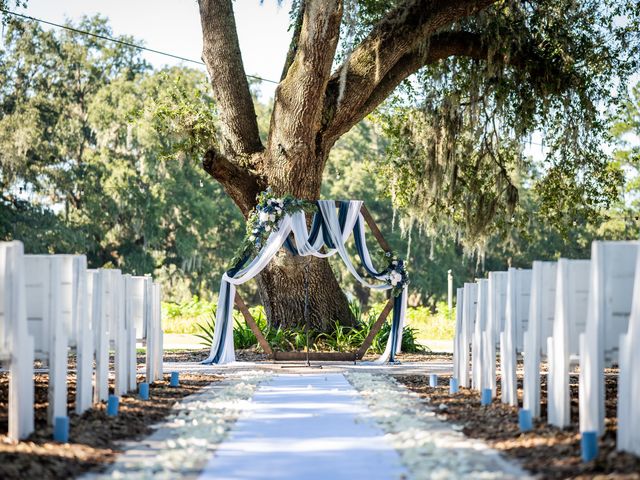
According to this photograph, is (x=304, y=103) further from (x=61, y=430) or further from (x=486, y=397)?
(x=61, y=430)

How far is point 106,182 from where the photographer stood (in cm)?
2739

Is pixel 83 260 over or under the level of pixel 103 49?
→ under

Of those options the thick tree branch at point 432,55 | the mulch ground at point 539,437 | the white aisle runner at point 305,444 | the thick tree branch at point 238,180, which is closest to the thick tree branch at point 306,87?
the thick tree branch at point 238,180

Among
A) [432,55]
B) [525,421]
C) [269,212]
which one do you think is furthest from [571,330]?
[432,55]

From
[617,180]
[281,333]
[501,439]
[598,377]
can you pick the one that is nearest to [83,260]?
[501,439]

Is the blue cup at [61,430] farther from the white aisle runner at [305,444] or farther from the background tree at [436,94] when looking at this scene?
the background tree at [436,94]

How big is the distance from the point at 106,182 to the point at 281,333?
15.7m

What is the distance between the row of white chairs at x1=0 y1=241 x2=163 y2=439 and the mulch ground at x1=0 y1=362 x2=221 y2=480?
0.47ft

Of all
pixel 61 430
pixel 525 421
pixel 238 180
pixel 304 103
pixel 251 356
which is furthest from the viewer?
pixel 238 180

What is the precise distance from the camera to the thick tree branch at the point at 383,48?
40.3ft

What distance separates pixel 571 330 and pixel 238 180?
832 centimetres

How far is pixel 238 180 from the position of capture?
13.2 meters

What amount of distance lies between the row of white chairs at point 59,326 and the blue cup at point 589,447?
2.70m

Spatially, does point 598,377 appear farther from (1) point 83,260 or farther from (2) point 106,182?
(2) point 106,182
